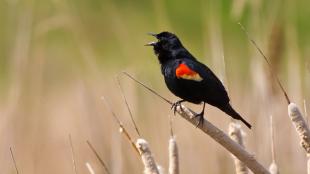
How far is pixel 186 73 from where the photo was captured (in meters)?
2.41

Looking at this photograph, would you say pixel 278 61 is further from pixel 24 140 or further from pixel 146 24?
pixel 146 24

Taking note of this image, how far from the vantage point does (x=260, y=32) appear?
10.3 ft

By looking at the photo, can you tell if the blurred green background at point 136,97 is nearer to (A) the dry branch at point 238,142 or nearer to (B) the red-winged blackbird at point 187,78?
(B) the red-winged blackbird at point 187,78

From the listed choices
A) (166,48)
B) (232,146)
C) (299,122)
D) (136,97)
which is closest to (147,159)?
(232,146)

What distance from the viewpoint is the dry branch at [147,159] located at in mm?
2062

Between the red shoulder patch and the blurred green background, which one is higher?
the red shoulder patch

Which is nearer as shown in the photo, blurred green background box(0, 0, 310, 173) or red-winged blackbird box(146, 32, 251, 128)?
red-winged blackbird box(146, 32, 251, 128)

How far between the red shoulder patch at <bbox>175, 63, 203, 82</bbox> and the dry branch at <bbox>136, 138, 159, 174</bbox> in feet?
0.99

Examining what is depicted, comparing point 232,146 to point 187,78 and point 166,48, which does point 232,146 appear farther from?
point 166,48

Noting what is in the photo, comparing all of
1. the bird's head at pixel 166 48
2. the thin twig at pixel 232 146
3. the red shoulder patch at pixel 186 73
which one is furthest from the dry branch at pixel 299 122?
the bird's head at pixel 166 48

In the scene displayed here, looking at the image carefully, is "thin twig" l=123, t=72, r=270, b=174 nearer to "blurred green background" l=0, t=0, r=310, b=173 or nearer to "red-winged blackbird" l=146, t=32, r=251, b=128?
"red-winged blackbird" l=146, t=32, r=251, b=128

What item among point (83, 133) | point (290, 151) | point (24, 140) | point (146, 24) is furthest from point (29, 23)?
point (146, 24)

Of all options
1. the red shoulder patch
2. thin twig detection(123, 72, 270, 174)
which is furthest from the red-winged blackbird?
thin twig detection(123, 72, 270, 174)

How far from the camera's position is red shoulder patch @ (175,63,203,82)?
2389 millimetres
